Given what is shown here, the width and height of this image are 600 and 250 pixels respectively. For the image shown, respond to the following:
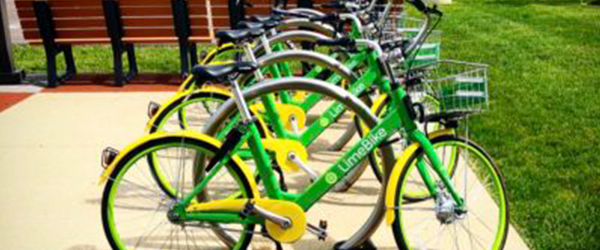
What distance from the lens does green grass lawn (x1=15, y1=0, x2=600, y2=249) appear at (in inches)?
171

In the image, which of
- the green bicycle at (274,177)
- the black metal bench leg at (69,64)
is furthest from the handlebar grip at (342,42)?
the black metal bench leg at (69,64)

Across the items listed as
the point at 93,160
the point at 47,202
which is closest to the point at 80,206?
the point at 47,202

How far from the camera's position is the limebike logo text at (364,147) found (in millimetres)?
3352

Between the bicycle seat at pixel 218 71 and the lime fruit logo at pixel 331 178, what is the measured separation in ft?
2.24

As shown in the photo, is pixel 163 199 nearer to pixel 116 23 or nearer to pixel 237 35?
pixel 237 35

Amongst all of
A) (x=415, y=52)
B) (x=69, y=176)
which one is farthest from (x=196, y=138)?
(x=69, y=176)

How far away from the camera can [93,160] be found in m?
5.29

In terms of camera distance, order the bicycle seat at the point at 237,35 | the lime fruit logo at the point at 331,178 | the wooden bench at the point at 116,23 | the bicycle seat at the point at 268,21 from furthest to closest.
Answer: the wooden bench at the point at 116,23 < the bicycle seat at the point at 268,21 < the bicycle seat at the point at 237,35 < the lime fruit logo at the point at 331,178

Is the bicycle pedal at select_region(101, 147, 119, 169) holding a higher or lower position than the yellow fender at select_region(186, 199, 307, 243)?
higher

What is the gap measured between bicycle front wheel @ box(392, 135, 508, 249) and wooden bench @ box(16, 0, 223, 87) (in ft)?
12.1

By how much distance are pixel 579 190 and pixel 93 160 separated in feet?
12.3

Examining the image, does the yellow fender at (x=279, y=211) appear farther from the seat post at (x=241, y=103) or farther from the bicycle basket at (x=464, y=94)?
the bicycle basket at (x=464, y=94)

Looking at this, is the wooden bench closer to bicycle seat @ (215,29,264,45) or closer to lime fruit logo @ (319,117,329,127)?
bicycle seat @ (215,29,264,45)

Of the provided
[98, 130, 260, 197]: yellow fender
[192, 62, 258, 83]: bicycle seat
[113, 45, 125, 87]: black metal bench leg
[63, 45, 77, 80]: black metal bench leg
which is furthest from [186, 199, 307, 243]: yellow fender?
[63, 45, 77, 80]: black metal bench leg
